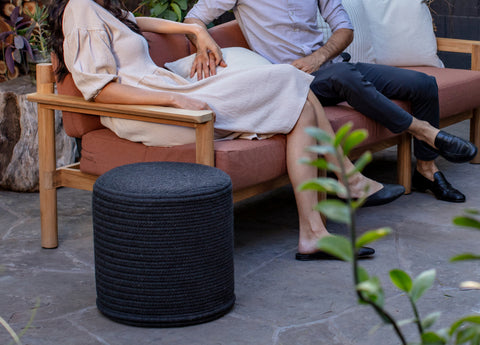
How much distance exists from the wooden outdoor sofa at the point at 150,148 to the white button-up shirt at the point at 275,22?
0.38 ft

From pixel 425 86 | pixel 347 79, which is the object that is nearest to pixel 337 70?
pixel 347 79

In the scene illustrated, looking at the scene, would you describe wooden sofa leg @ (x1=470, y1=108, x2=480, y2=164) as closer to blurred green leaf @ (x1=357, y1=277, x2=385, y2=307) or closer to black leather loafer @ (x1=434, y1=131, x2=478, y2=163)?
black leather loafer @ (x1=434, y1=131, x2=478, y2=163)

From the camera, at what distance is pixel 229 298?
82.0 inches

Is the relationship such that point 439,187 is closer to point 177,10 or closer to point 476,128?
point 476,128

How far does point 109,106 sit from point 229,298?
2.65 ft

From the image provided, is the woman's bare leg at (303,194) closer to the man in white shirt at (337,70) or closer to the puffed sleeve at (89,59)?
the man in white shirt at (337,70)

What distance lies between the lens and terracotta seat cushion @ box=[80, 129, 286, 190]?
237 cm

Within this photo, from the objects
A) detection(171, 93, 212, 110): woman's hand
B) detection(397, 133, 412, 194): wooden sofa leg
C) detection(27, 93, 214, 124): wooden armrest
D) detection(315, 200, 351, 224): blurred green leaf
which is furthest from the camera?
detection(397, 133, 412, 194): wooden sofa leg

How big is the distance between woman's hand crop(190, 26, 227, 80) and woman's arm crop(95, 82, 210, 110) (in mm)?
439

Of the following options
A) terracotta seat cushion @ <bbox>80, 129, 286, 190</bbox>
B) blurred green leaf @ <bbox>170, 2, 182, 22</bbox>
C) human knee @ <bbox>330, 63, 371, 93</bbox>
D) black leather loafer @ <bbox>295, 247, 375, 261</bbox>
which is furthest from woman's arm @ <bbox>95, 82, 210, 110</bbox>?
blurred green leaf @ <bbox>170, 2, 182, 22</bbox>

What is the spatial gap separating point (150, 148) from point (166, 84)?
270 mm

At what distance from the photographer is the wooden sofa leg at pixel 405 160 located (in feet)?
11.2

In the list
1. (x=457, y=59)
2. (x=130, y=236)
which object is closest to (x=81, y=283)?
(x=130, y=236)

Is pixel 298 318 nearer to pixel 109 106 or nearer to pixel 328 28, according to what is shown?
pixel 109 106
